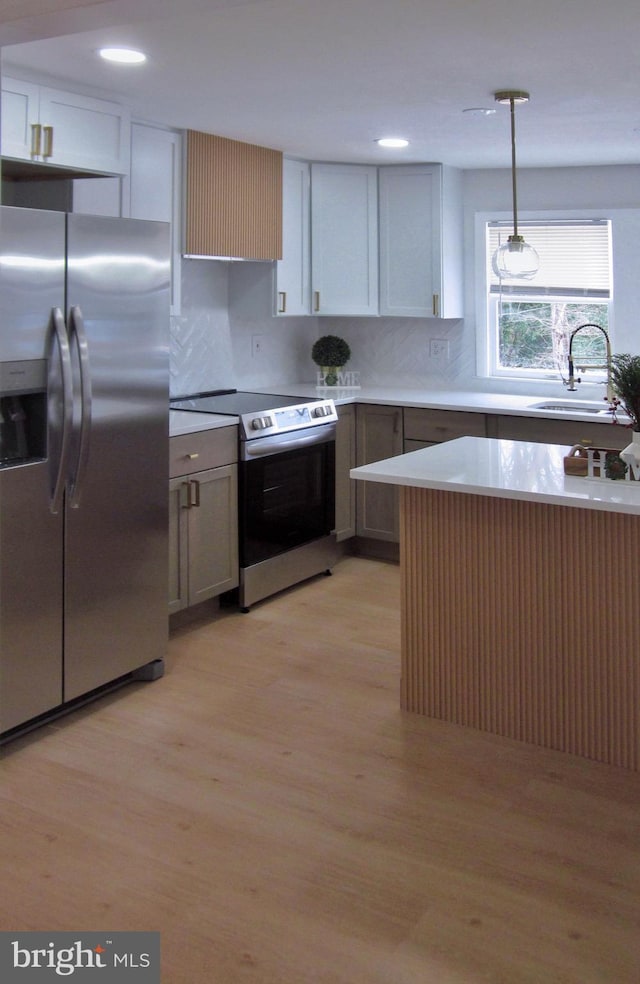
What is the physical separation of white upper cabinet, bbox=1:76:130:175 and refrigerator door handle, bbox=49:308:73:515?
72 cm

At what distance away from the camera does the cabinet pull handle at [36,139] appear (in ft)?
11.5

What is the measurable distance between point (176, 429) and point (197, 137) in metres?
1.46

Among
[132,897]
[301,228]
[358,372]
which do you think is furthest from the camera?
[358,372]

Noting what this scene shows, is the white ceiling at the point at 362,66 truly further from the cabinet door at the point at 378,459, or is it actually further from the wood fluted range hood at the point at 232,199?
the cabinet door at the point at 378,459

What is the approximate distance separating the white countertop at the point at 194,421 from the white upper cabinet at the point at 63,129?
3.49ft

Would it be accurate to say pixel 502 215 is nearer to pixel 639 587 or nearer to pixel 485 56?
pixel 485 56

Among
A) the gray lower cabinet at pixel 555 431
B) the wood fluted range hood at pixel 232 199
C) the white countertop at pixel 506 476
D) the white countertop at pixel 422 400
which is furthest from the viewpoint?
the gray lower cabinet at pixel 555 431

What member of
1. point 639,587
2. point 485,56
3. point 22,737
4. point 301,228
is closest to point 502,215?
point 301,228

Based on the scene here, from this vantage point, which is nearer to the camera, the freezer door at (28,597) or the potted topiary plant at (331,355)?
the freezer door at (28,597)

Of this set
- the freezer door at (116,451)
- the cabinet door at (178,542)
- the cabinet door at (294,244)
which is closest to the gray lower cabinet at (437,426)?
the cabinet door at (294,244)

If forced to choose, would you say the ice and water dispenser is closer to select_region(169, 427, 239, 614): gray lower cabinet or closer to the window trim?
select_region(169, 427, 239, 614): gray lower cabinet

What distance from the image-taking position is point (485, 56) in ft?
10.4
